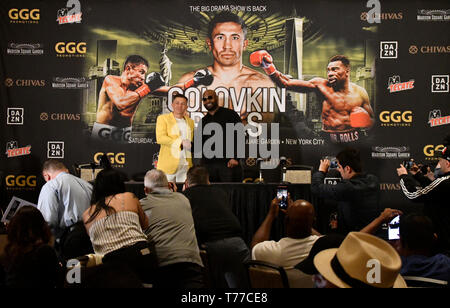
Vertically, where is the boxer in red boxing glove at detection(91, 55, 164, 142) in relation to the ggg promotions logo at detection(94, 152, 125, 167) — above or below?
above

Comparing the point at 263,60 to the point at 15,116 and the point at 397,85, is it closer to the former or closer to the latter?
the point at 397,85

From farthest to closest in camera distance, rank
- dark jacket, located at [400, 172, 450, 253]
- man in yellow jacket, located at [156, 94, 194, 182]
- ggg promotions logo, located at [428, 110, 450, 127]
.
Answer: ggg promotions logo, located at [428, 110, 450, 127]
man in yellow jacket, located at [156, 94, 194, 182]
dark jacket, located at [400, 172, 450, 253]

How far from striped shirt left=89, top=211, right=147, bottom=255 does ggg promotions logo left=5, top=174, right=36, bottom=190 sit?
395 centimetres

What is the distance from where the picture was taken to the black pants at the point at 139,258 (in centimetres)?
276

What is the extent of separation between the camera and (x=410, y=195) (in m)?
4.08

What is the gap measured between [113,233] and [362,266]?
1.58 meters

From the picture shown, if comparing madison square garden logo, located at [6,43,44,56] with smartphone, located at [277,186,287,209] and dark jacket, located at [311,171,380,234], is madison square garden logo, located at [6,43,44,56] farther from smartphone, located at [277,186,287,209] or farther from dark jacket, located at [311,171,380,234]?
dark jacket, located at [311,171,380,234]

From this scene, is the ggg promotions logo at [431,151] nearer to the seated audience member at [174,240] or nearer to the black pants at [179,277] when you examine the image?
the seated audience member at [174,240]

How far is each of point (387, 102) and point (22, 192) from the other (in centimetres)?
501

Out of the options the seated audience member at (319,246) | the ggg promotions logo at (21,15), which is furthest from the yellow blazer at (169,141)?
the seated audience member at (319,246)

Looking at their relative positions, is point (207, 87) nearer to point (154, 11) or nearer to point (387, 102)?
point (154, 11)

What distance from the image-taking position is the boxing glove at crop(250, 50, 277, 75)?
6.36m

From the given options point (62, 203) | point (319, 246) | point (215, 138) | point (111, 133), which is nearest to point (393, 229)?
point (319, 246)

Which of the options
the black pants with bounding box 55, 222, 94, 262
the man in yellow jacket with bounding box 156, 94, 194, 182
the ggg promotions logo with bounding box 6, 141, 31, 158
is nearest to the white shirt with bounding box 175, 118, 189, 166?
the man in yellow jacket with bounding box 156, 94, 194, 182
